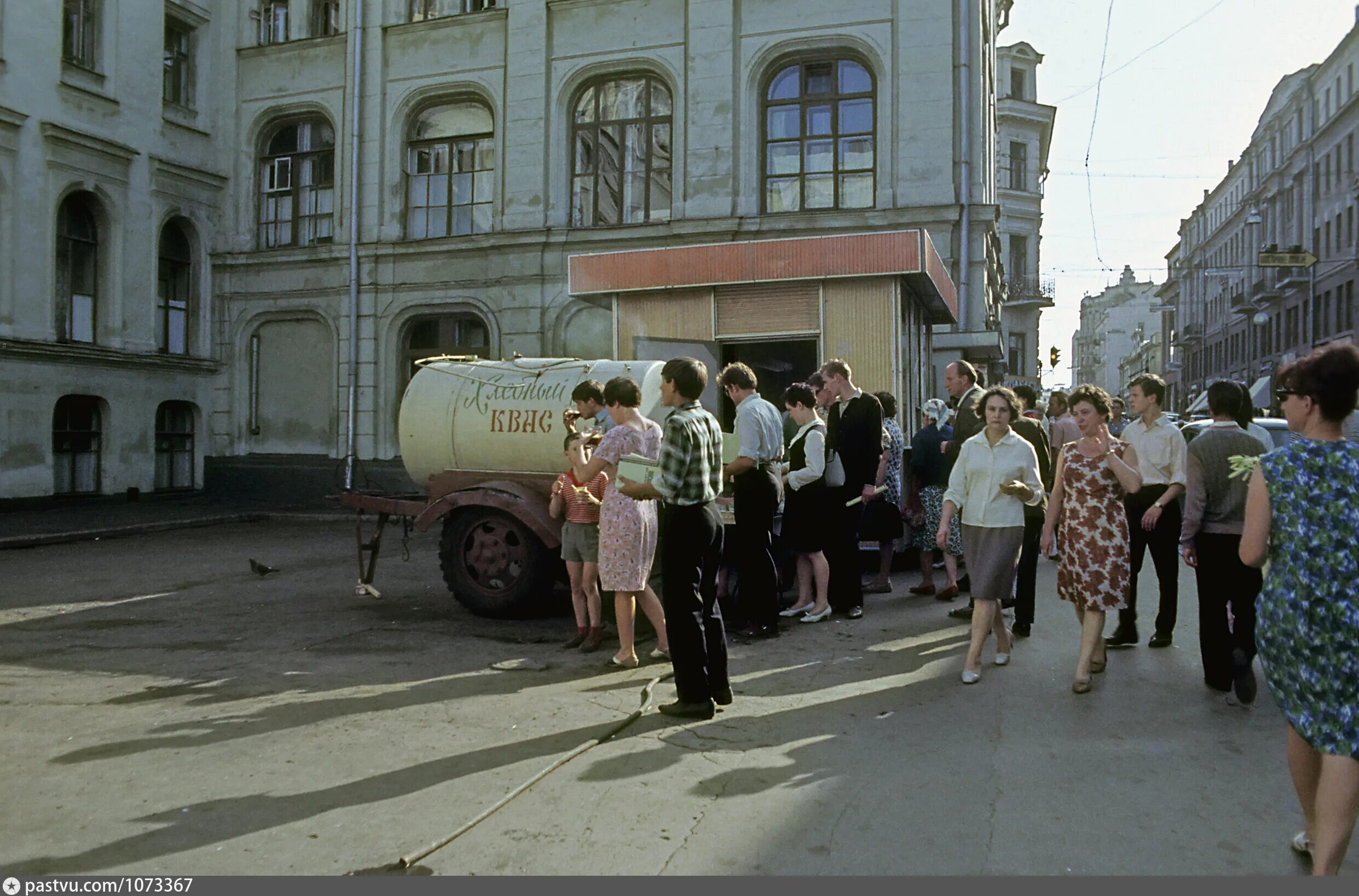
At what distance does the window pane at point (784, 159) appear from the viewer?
63.7ft

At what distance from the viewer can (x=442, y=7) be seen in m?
21.9

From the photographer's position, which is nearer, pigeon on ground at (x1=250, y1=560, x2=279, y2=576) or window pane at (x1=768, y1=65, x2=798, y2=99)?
pigeon on ground at (x1=250, y1=560, x2=279, y2=576)

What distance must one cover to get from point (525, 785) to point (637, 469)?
9.83ft

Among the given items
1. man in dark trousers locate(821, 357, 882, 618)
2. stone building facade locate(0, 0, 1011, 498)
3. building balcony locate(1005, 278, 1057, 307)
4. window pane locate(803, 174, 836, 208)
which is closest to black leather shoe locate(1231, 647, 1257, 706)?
man in dark trousers locate(821, 357, 882, 618)

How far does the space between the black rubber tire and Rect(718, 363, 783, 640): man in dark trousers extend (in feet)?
5.56

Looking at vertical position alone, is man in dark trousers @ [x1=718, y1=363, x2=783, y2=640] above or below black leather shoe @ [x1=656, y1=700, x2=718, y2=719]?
above

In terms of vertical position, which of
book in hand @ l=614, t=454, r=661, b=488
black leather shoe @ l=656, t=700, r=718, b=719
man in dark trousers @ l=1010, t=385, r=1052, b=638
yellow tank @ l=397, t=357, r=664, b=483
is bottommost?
black leather shoe @ l=656, t=700, r=718, b=719

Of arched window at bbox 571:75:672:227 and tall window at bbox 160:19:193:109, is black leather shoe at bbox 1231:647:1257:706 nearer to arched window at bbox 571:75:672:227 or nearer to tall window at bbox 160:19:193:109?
arched window at bbox 571:75:672:227

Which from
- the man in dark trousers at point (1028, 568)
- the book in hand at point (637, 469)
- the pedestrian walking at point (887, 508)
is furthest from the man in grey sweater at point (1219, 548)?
the pedestrian walking at point (887, 508)

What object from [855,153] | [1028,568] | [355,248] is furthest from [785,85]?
[1028,568]

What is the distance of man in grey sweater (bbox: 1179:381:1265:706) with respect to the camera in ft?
19.2

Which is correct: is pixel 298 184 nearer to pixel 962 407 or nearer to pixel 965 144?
pixel 965 144

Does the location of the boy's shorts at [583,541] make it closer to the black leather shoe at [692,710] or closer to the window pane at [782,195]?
the black leather shoe at [692,710]

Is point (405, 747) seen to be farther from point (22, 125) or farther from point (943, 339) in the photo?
point (22, 125)
